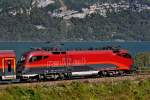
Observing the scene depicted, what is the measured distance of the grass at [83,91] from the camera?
127 feet

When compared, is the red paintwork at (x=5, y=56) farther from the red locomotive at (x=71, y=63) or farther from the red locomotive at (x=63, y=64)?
the red locomotive at (x=71, y=63)

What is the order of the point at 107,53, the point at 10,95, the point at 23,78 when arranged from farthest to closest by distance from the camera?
the point at 107,53 < the point at 23,78 < the point at 10,95

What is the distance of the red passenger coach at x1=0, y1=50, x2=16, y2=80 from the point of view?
48844mm

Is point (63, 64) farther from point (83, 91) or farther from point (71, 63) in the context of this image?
point (83, 91)

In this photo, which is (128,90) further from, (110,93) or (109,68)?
(109,68)

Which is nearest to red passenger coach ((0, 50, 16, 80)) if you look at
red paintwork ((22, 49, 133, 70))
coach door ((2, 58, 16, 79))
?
coach door ((2, 58, 16, 79))

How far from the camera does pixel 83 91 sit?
41.2 metres

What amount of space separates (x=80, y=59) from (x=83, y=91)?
49.8 ft

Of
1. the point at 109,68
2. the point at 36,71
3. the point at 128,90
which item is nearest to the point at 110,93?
the point at 128,90

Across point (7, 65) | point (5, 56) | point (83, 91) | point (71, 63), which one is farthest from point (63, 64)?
point (83, 91)

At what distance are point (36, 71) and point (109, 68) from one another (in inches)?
389

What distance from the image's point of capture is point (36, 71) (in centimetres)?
5172

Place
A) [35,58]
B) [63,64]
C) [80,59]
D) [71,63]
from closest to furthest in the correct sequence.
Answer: [35,58] → [63,64] → [71,63] → [80,59]

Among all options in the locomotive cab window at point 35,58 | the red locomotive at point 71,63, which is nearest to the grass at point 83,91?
the red locomotive at point 71,63
